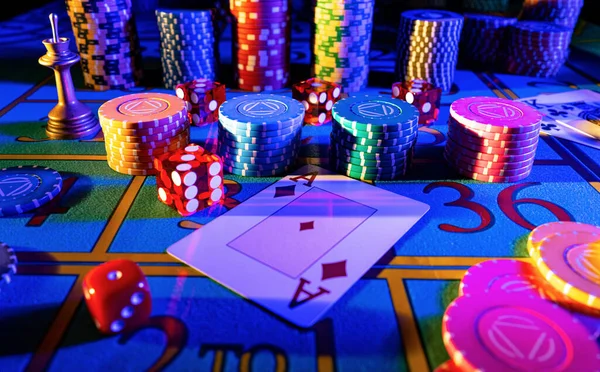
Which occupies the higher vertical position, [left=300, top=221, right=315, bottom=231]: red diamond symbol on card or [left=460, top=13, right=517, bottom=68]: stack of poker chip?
[left=460, top=13, right=517, bottom=68]: stack of poker chip

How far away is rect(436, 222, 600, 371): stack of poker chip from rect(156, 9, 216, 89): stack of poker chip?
1.69 metres

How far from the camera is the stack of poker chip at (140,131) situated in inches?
61.5

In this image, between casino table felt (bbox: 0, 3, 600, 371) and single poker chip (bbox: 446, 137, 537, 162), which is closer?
casino table felt (bbox: 0, 3, 600, 371)

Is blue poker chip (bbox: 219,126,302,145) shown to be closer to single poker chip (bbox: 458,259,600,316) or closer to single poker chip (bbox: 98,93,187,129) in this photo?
single poker chip (bbox: 98,93,187,129)

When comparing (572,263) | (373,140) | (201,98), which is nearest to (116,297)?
(373,140)

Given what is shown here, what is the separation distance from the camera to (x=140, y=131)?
1.56m

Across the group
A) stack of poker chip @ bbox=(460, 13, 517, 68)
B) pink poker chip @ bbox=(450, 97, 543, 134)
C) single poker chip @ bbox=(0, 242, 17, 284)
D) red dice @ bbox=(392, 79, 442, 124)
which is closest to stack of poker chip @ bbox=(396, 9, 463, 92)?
red dice @ bbox=(392, 79, 442, 124)

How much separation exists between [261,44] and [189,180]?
1167 millimetres

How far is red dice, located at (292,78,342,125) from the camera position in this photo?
203 cm

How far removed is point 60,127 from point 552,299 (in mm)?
1718

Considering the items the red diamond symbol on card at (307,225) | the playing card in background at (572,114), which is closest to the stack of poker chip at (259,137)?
the red diamond symbol on card at (307,225)

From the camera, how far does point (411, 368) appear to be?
3.20 ft

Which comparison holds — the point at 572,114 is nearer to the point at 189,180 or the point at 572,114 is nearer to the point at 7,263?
the point at 189,180

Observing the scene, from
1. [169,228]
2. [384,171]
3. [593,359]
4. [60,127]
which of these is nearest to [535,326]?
[593,359]
